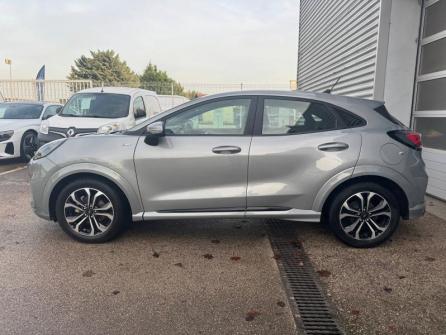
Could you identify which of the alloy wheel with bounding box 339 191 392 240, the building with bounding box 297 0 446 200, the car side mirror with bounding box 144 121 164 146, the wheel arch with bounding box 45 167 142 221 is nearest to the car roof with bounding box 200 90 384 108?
the car side mirror with bounding box 144 121 164 146

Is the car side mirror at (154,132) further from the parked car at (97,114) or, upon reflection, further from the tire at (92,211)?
the parked car at (97,114)

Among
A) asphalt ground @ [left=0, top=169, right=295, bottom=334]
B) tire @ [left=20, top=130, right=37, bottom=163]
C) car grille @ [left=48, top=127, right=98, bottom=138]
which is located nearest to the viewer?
asphalt ground @ [left=0, top=169, right=295, bottom=334]

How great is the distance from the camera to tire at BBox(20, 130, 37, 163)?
9.11 meters

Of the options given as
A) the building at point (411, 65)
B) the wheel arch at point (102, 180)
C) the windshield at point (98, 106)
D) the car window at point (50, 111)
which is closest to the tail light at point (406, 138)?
the building at point (411, 65)

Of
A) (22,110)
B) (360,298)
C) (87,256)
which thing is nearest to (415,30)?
A: (360,298)

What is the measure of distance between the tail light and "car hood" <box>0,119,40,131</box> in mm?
8364

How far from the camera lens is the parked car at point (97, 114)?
788 centimetres

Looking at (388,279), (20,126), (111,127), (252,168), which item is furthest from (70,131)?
(388,279)

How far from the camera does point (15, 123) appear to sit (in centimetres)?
907

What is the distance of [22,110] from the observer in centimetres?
1025

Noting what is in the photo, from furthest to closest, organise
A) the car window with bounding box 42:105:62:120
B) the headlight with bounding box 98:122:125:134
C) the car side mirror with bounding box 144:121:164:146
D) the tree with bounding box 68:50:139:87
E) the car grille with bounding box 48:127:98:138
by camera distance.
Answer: the tree with bounding box 68:50:139:87 → the car window with bounding box 42:105:62:120 → the car grille with bounding box 48:127:98:138 → the headlight with bounding box 98:122:125:134 → the car side mirror with bounding box 144:121:164:146

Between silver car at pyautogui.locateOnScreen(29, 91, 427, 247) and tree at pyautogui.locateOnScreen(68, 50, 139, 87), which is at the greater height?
tree at pyautogui.locateOnScreen(68, 50, 139, 87)

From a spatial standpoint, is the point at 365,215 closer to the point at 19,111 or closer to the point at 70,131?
the point at 70,131

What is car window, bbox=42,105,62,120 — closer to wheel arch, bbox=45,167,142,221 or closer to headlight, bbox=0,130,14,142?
headlight, bbox=0,130,14,142
